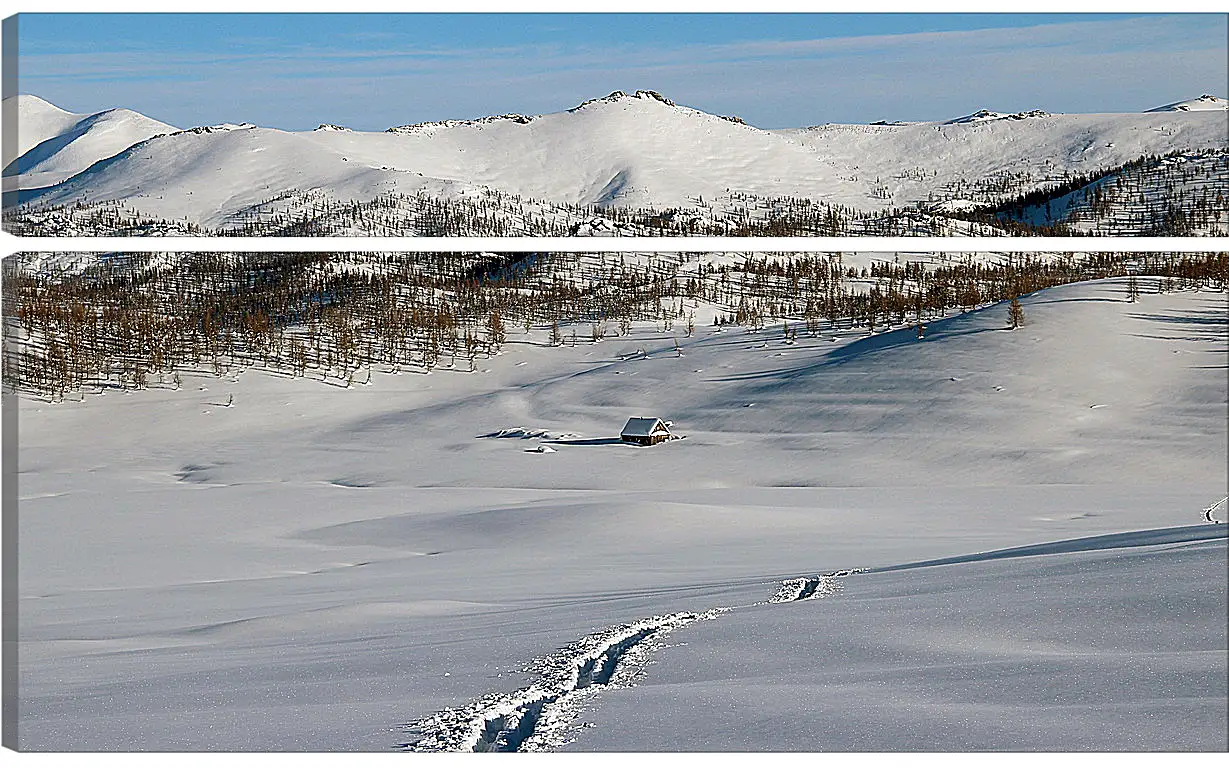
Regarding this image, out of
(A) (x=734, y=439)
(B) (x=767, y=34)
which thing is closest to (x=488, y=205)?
(B) (x=767, y=34)

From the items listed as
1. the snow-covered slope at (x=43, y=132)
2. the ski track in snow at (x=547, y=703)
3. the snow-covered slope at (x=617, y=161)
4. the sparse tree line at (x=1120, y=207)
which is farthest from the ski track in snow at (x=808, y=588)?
the sparse tree line at (x=1120, y=207)

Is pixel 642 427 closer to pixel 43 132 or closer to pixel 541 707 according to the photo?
pixel 43 132

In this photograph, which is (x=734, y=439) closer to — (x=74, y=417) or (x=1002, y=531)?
(x=1002, y=531)

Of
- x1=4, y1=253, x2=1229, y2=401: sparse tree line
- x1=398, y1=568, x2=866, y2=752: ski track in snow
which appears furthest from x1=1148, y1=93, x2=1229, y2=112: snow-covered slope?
x1=4, y1=253, x2=1229, y2=401: sparse tree line

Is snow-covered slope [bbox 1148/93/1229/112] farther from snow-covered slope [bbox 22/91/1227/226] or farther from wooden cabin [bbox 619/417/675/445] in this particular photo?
wooden cabin [bbox 619/417/675/445]

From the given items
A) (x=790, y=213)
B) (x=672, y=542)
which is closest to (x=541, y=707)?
(x=790, y=213)

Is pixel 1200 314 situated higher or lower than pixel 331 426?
higher

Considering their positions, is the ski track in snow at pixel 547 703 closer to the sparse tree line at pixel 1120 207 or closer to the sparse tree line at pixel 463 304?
the sparse tree line at pixel 1120 207

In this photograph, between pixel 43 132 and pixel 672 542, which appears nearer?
pixel 43 132
